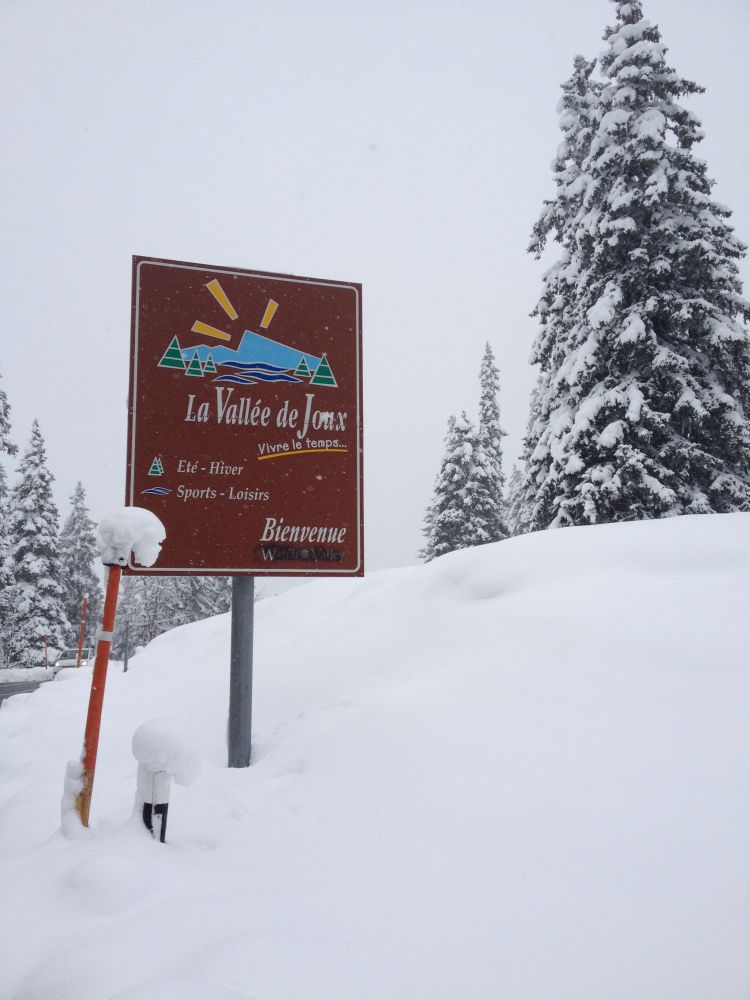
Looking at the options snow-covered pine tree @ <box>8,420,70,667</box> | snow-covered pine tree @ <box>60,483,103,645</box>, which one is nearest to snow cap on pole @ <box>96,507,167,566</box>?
snow-covered pine tree @ <box>8,420,70,667</box>

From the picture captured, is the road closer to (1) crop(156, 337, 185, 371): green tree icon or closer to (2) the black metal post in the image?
(2) the black metal post

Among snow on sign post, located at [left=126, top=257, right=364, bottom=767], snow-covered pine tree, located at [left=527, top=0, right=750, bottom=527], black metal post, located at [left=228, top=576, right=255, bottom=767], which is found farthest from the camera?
snow-covered pine tree, located at [left=527, top=0, right=750, bottom=527]

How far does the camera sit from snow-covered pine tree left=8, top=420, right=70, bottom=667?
98.8 ft

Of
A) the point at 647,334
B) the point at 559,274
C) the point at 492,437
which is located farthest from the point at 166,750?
the point at 492,437

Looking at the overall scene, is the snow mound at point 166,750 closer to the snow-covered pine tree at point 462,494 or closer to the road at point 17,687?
the road at point 17,687

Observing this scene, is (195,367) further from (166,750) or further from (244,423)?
(166,750)

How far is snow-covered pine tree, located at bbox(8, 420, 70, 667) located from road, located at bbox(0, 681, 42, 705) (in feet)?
16.8

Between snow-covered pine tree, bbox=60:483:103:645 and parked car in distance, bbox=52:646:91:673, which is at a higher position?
snow-covered pine tree, bbox=60:483:103:645

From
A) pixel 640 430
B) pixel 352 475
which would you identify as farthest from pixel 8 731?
pixel 640 430

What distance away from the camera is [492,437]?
2934 centimetres

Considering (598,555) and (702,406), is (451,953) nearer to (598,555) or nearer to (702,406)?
(598,555)

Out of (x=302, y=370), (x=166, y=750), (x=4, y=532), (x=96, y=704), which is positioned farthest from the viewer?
(x=4, y=532)

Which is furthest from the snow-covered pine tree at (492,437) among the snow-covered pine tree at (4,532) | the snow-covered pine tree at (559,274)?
the snow-covered pine tree at (4,532)

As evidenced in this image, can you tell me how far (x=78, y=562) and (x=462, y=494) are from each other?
25766 millimetres
